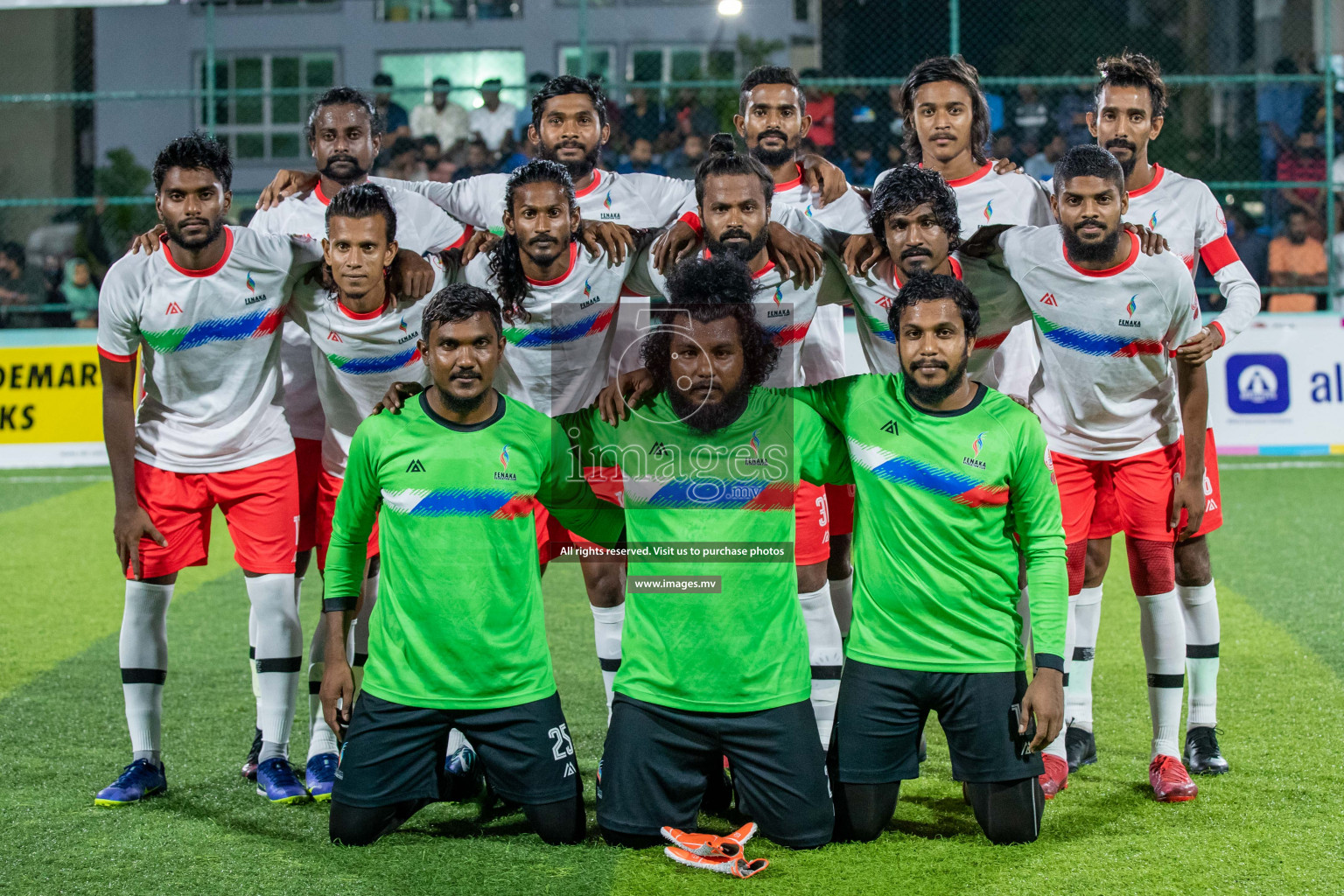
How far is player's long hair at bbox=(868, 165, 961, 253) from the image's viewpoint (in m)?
4.23

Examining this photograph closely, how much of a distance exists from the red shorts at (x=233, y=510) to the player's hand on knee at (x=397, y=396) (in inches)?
30.0

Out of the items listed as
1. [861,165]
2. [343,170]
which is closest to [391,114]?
[861,165]

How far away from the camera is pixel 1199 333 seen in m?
4.46

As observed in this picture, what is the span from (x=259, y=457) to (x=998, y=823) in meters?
2.68

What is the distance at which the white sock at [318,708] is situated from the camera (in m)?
4.67

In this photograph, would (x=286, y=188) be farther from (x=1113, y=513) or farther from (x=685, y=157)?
(x=685, y=157)

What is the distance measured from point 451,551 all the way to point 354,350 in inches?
40.9

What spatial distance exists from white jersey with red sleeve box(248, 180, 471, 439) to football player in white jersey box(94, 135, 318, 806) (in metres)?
0.41

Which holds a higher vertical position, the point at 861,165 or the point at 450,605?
the point at 861,165

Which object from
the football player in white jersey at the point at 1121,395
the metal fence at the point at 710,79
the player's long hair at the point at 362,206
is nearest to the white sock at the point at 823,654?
the football player in white jersey at the point at 1121,395

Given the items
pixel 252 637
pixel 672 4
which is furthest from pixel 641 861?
pixel 672 4

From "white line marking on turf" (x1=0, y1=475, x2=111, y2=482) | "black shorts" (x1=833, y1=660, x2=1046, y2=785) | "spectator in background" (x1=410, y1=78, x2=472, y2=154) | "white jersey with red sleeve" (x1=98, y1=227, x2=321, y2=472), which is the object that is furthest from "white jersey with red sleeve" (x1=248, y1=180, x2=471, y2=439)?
"spectator in background" (x1=410, y1=78, x2=472, y2=154)

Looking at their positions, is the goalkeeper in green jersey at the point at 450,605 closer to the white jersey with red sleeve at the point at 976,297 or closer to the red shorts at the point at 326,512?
the red shorts at the point at 326,512

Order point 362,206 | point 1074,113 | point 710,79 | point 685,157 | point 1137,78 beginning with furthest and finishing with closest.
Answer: point 710,79, point 1074,113, point 685,157, point 1137,78, point 362,206
